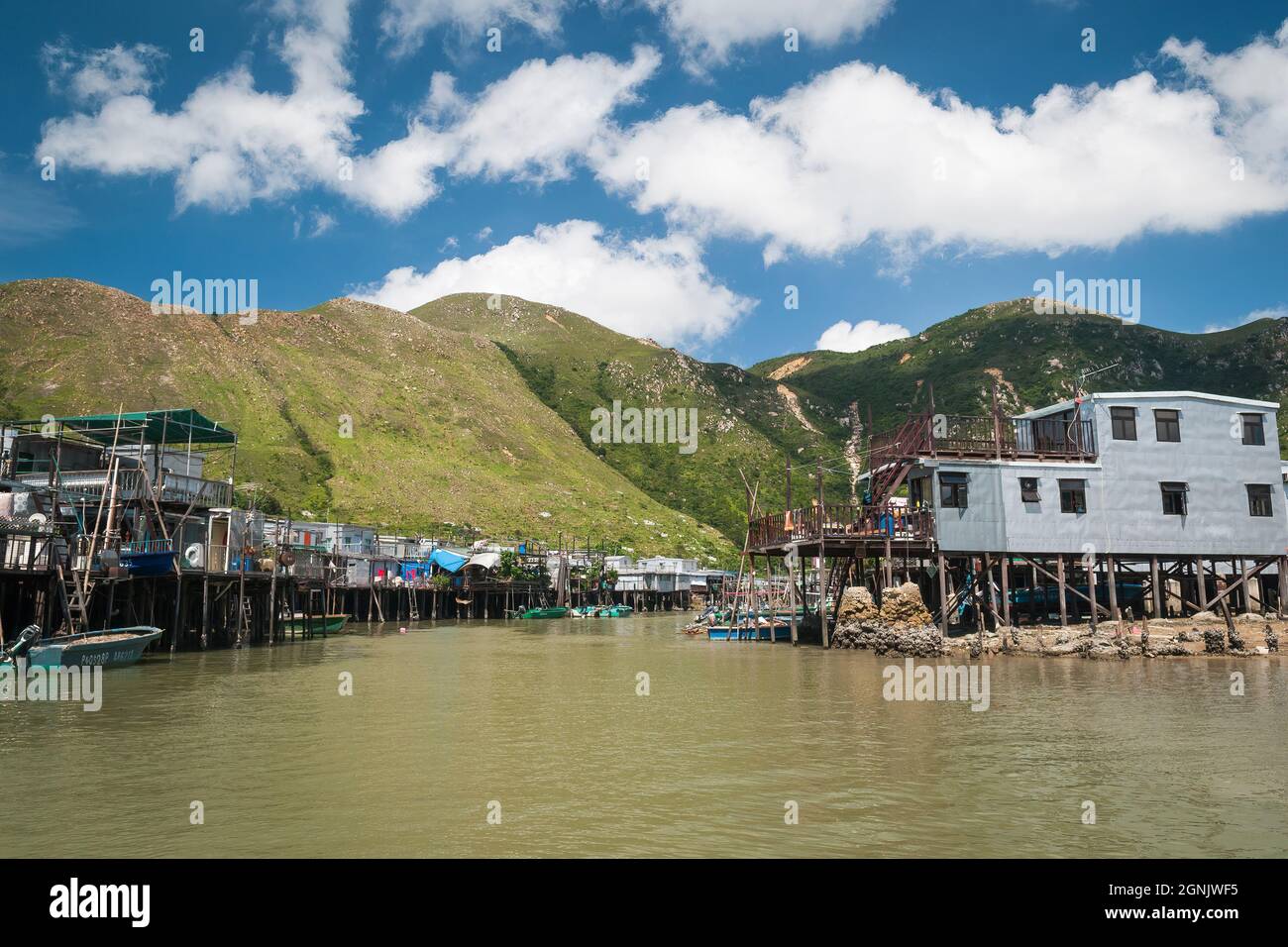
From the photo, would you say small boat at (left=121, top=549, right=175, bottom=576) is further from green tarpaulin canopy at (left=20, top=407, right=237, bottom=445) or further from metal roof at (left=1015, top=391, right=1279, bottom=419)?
metal roof at (left=1015, top=391, right=1279, bottom=419)

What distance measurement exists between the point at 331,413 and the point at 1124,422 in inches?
4220

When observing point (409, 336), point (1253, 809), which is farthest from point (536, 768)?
point (409, 336)

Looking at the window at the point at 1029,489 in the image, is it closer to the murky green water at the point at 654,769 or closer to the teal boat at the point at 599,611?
the murky green water at the point at 654,769

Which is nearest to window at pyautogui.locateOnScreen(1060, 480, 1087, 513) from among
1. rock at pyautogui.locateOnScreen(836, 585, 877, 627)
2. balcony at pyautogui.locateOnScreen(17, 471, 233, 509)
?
rock at pyautogui.locateOnScreen(836, 585, 877, 627)

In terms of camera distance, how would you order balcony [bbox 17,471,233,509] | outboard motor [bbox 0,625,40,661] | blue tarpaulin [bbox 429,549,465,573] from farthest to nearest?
blue tarpaulin [bbox 429,549,465,573]
balcony [bbox 17,471,233,509]
outboard motor [bbox 0,625,40,661]

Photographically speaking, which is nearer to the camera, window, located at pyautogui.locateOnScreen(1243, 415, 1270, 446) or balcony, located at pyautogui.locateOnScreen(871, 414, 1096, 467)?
balcony, located at pyautogui.locateOnScreen(871, 414, 1096, 467)

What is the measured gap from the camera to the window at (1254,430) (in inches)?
1578

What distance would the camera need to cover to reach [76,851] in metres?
10.5

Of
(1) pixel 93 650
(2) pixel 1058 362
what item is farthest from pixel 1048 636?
(2) pixel 1058 362

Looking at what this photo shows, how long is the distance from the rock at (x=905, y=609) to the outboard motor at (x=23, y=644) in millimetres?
31067

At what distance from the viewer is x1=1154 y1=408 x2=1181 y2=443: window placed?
129ft
